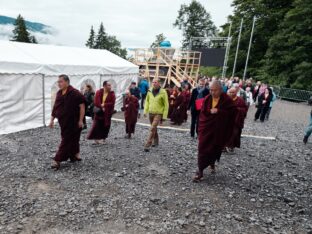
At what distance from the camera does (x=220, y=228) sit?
3.49 m

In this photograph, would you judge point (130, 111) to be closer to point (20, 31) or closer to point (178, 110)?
point (178, 110)

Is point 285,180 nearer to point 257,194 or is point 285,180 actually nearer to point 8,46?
point 257,194

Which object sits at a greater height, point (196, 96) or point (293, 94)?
Answer: point (196, 96)

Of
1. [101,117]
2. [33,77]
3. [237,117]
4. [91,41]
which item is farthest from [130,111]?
[91,41]

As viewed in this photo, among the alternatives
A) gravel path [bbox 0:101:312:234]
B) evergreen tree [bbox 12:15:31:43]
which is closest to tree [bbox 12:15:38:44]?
evergreen tree [bbox 12:15:31:43]

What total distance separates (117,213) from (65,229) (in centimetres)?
72

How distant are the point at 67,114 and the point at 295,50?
70.8ft

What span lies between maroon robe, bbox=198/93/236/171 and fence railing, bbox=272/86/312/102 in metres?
18.0

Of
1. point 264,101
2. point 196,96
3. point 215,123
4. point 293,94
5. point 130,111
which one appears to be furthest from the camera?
point 293,94

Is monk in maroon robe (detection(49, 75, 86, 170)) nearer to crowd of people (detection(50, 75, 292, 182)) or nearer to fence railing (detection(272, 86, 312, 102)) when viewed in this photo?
crowd of people (detection(50, 75, 292, 182))

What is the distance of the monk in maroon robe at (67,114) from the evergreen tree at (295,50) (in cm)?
2027

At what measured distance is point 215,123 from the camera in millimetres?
4723

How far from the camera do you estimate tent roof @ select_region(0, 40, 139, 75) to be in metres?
7.66

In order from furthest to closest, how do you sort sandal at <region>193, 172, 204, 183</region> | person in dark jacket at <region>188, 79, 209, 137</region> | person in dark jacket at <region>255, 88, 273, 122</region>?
1. person in dark jacket at <region>255, 88, 273, 122</region>
2. person in dark jacket at <region>188, 79, 209, 137</region>
3. sandal at <region>193, 172, 204, 183</region>
